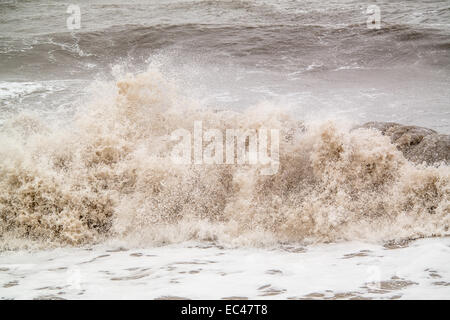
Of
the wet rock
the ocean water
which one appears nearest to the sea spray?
the ocean water

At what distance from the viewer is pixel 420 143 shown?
5.68 metres

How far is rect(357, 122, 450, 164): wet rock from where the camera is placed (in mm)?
5422

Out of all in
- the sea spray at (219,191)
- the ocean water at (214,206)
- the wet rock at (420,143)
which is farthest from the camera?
the wet rock at (420,143)

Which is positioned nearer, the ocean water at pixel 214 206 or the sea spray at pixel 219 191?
the ocean water at pixel 214 206

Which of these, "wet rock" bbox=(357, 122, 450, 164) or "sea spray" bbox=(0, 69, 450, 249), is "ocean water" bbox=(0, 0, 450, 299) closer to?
"sea spray" bbox=(0, 69, 450, 249)

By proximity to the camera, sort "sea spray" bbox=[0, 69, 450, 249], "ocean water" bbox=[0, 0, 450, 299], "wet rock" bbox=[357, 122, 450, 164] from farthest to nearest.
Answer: "wet rock" bbox=[357, 122, 450, 164]
"sea spray" bbox=[0, 69, 450, 249]
"ocean water" bbox=[0, 0, 450, 299]

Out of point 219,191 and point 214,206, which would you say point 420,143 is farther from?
point 214,206

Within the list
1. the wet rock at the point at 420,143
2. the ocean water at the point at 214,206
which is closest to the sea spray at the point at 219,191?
the ocean water at the point at 214,206

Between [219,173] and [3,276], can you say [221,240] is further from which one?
[3,276]

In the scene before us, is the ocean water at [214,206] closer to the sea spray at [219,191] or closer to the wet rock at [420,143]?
the sea spray at [219,191]

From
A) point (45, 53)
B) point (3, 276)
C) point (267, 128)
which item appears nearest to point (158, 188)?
point (267, 128)

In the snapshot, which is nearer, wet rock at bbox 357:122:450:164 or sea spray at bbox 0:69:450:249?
sea spray at bbox 0:69:450:249

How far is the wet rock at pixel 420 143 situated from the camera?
5.42 m

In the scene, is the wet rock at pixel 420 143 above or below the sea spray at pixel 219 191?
above
